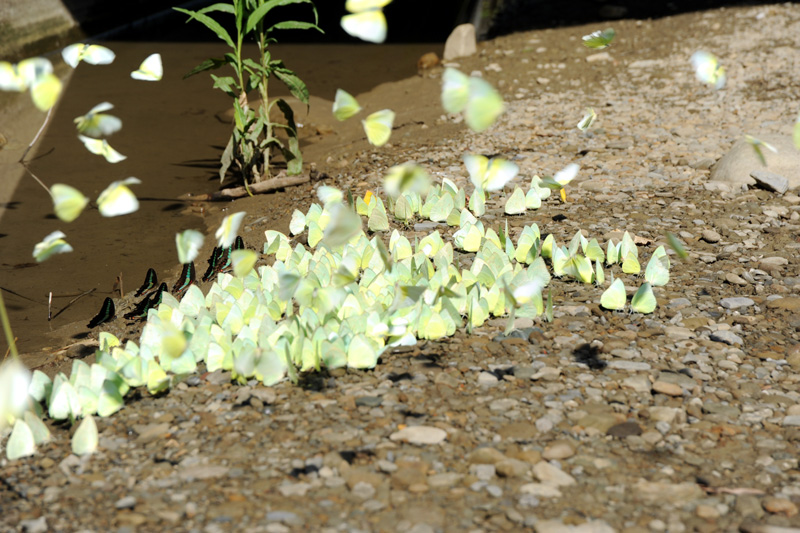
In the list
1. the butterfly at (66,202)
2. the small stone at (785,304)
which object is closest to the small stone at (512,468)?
the butterfly at (66,202)

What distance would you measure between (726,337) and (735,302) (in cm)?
33

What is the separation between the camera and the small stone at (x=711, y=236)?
3.52 meters

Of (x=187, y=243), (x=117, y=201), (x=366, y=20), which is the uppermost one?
(x=366, y=20)

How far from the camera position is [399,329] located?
8.30 feet

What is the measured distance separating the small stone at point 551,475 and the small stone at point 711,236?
6.23ft

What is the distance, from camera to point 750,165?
415 cm

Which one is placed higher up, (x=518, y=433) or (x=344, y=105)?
(x=344, y=105)

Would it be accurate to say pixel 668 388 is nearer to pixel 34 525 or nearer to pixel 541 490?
pixel 541 490

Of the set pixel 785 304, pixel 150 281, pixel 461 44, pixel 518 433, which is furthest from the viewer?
pixel 461 44

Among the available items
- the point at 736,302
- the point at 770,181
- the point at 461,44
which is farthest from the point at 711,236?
the point at 461,44

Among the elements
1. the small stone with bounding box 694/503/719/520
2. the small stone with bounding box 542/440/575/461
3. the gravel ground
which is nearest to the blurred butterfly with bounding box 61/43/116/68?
the gravel ground

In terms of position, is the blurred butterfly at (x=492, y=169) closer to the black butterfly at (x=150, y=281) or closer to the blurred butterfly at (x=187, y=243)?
the blurred butterfly at (x=187, y=243)

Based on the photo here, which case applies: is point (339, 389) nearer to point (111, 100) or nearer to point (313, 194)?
point (313, 194)

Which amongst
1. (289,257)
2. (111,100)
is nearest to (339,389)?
(289,257)
